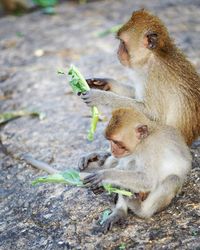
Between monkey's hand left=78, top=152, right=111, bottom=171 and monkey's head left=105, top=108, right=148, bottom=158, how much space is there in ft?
2.64

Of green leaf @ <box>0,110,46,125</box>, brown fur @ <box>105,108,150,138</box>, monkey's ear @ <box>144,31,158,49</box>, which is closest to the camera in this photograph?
brown fur @ <box>105,108,150,138</box>

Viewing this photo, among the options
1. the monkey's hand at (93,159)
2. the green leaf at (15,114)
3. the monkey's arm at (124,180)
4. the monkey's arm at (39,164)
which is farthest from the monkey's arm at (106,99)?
the green leaf at (15,114)

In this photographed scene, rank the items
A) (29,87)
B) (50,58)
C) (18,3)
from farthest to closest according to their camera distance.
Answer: (18,3), (50,58), (29,87)

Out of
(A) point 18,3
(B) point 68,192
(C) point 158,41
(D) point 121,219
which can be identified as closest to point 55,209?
(B) point 68,192

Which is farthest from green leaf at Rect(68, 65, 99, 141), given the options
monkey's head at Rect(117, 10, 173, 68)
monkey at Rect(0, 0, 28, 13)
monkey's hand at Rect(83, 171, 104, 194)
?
monkey at Rect(0, 0, 28, 13)

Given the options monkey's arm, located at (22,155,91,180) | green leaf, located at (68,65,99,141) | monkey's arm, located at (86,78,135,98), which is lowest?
monkey's arm, located at (22,155,91,180)

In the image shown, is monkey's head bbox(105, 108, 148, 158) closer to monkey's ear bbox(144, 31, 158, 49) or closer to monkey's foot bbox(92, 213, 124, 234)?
monkey's foot bbox(92, 213, 124, 234)

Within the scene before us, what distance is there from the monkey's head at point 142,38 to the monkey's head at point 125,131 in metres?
0.65

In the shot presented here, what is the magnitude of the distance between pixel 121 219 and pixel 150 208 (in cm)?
25

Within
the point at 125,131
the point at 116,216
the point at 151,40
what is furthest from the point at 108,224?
the point at 151,40

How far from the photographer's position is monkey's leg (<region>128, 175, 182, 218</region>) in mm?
4605

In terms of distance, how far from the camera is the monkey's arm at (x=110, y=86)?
18.1ft

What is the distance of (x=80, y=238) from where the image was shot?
182 inches

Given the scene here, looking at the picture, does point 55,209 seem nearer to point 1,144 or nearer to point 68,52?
point 1,144
